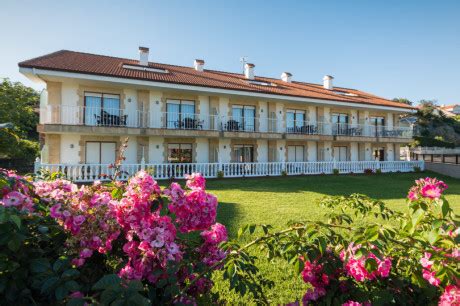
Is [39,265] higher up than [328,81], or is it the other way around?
[328,81]

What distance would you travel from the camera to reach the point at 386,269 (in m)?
1.87

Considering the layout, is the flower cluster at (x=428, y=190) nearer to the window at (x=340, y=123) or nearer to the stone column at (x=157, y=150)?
the stone column at (x=157, y=150)

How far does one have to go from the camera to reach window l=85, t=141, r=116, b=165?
1655 cm

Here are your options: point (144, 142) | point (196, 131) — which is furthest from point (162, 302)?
point (144, 142)

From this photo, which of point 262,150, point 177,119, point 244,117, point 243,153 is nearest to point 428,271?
point 177,119

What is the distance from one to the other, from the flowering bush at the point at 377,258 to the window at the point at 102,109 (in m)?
16.2

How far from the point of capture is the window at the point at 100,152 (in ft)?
54.3

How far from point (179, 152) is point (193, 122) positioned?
2.33m

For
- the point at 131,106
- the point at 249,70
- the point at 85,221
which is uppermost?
the point at 249,70

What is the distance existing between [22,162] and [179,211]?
105 feet

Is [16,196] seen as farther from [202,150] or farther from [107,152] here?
[202,150]

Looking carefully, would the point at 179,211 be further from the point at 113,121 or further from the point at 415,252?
the point at 113,121

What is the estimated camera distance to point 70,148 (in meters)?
15.9

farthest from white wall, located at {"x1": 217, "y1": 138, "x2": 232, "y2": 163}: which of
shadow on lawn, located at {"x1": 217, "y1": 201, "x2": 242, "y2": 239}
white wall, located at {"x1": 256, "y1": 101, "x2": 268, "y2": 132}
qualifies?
shadow on lawn, located at {"x1": 217, "y1": 201, "x2": 242, "y2": 239}
